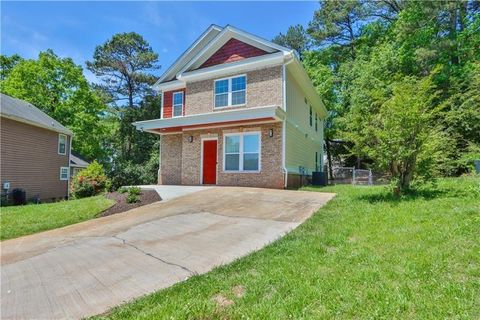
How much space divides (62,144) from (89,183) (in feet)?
28.2

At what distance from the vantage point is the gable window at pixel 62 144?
23114 mm

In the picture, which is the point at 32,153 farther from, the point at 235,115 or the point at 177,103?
the point at 235,115

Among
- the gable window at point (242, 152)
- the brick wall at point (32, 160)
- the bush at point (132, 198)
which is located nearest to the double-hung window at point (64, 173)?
the brick wall at point (32, 160)

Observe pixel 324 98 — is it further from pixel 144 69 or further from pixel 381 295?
pixel 381 295

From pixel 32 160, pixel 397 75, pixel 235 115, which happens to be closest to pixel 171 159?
pixel 235 115

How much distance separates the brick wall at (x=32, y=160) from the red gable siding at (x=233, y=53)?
1238 cm

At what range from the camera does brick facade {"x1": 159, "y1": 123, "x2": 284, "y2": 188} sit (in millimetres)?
13766

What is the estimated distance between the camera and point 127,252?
17.2 feet

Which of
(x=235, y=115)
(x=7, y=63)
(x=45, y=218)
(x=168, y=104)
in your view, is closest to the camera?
(x=45, y=218)

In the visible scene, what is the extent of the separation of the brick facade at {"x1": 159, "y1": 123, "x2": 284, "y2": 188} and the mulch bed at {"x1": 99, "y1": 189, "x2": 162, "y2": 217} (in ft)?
12.8

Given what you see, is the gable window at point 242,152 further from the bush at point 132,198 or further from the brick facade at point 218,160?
the bush at point 132,198

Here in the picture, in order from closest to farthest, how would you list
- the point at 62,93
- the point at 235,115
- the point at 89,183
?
the point at 235,115, the point at 89,183, the point at 62,93

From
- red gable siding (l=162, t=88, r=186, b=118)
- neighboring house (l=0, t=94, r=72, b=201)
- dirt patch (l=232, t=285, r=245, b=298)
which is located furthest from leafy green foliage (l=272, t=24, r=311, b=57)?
dirt patch (l=232, t=285, r=245, b=298)

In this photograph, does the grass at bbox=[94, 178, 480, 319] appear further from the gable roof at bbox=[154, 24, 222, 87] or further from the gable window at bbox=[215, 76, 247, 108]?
the gable roof at bbox=[154, 24, 222, 87]
